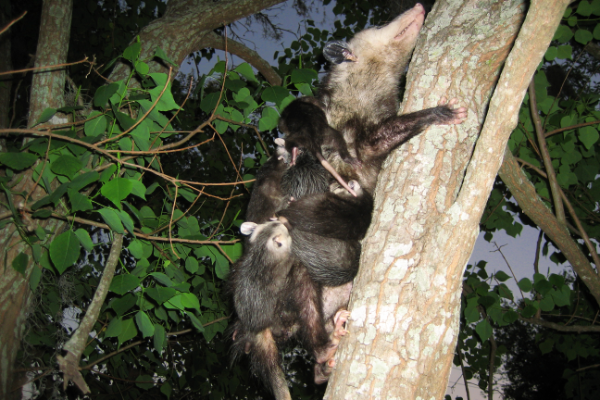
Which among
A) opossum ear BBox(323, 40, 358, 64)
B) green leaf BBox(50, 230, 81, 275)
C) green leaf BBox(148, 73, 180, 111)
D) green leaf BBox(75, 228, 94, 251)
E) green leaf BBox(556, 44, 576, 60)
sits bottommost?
green leaf BBox(50, 230, 81, 275)

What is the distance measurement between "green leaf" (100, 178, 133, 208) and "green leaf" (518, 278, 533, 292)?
97.9 inches

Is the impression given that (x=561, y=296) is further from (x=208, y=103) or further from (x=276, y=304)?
(x=208, y=103)

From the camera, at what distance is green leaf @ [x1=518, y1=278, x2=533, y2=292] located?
2.60 m

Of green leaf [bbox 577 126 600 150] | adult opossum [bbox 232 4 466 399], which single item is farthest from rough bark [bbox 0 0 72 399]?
green leaf [bbox 577 126 600 150]

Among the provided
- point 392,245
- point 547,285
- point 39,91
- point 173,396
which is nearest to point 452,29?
point 392,245

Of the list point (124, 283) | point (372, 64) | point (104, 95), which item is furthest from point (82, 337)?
point (372, 64)

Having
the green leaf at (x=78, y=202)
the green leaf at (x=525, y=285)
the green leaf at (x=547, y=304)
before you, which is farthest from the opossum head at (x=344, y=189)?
the green leaf at (x=547, y=304)

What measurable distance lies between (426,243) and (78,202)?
123 cm

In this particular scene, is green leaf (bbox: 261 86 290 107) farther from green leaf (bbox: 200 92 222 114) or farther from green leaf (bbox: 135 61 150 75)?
green leaf (bbox: 135 61 150 75)

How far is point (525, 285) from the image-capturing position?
261 centimetres

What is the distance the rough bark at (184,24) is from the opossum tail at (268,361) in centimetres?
181

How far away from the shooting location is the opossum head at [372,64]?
6.80 ft

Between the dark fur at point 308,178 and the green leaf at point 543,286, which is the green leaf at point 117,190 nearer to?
the dark fur at point 308,178

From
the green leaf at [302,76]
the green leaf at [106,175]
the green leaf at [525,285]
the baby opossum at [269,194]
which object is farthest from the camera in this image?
the green leaf at [525,285]
